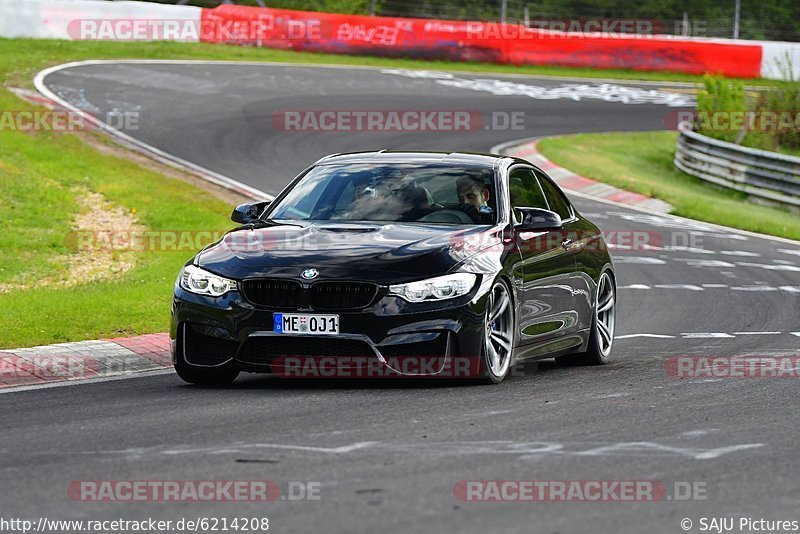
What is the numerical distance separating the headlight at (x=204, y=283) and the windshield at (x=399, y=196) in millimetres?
1083

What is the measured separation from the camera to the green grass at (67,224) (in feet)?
37.1

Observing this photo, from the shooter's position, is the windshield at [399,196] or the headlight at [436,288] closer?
the headlight at [436,288]

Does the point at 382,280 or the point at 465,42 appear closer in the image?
the point at 382,280

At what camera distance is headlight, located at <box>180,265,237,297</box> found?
853 centimetres

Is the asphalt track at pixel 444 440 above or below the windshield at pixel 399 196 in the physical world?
below

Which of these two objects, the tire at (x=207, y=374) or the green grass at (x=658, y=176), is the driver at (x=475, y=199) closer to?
the tire at (x=207, y=374)

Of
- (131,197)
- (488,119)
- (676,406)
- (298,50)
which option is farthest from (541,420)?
(298,50)

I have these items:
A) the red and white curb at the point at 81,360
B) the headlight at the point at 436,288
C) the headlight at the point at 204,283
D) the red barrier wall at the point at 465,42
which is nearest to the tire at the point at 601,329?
the headlight at the point at 436,288

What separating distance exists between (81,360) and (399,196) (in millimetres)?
2447

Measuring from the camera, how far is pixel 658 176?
28.4m

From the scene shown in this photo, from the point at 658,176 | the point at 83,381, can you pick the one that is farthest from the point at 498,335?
the point at 658,176

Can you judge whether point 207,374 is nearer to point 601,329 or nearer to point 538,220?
point 538,220

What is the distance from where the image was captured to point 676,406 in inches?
317

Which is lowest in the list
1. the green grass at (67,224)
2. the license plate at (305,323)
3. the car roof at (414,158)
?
Result: the green grass at (67,224)
